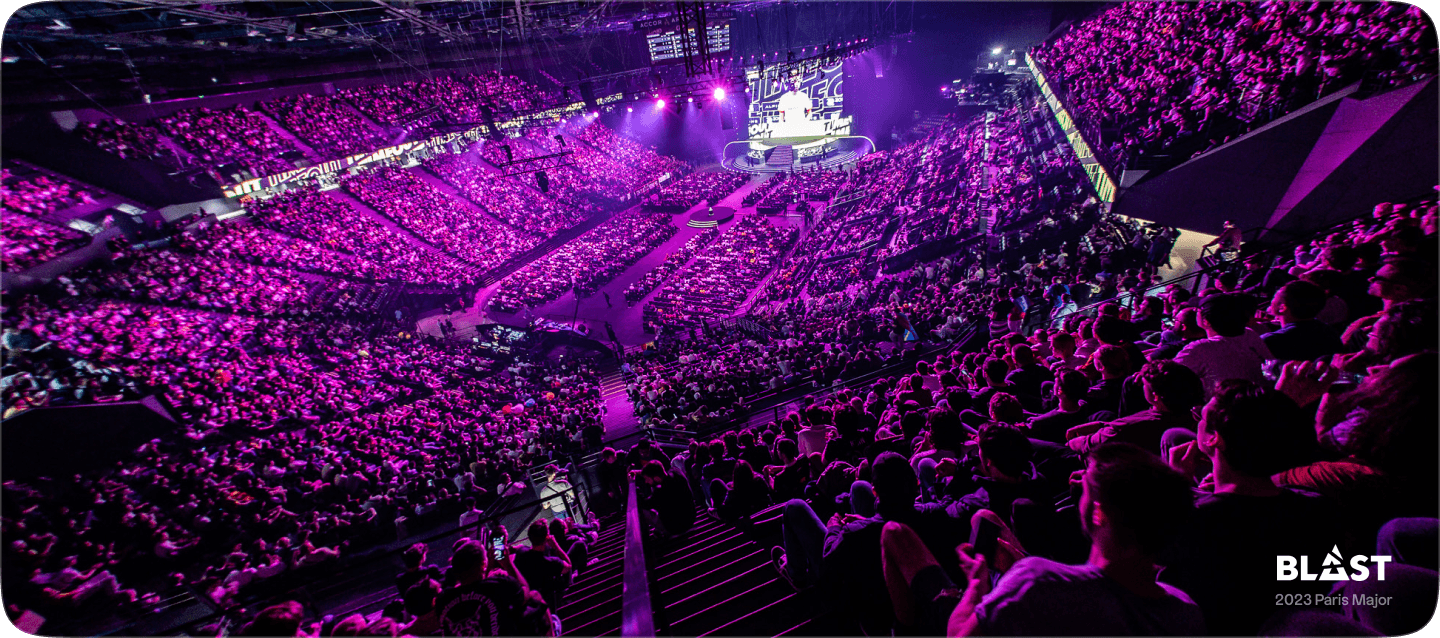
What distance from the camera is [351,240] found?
22156 mm

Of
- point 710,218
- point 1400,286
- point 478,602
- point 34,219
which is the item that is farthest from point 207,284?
point 1400,286

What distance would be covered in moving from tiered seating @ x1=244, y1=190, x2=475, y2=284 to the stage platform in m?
13.7

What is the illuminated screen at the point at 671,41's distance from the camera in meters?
32.8

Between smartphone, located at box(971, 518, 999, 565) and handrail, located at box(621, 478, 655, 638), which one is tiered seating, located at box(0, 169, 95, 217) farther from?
smartphone, located at box(971, 518, 999, 565)

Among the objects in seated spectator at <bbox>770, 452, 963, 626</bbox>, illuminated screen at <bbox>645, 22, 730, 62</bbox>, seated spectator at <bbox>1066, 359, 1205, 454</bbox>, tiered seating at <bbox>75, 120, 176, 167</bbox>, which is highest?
illuminated screen at <bbox>645, 22, 730, 62</bbox>

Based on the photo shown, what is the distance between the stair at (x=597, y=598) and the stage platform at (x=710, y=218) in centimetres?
2603

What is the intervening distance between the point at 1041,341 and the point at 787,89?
119 ft

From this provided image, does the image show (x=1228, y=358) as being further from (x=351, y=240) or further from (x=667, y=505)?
(x=351, y=240)

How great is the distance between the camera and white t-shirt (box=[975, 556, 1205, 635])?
1196mm

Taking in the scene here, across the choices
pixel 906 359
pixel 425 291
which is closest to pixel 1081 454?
pixel 906 359

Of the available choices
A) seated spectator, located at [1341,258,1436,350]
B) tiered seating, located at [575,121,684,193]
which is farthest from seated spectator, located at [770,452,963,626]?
tiered seating, located at [575,121,684,193]

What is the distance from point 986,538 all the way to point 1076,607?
67cm

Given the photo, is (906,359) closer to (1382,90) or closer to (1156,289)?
(1156,289)

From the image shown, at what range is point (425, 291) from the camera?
867 inches
